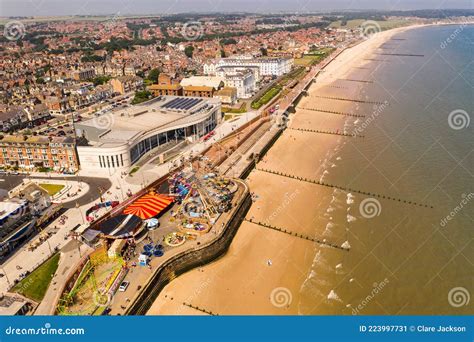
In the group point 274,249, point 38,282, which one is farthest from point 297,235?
point 38,282

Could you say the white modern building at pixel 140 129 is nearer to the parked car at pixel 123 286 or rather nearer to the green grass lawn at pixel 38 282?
the green grass lawn at pixel 38 282

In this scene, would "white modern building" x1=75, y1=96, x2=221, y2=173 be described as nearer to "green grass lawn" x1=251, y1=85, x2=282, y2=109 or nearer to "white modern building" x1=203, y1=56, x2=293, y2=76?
"green grass lawn" x1=251, y1=85, x2=282, y2=109

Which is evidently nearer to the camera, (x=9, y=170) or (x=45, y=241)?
(x=45, y=241)

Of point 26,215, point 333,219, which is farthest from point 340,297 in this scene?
point 26,215

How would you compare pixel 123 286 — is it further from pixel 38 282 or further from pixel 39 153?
pixel 39 153

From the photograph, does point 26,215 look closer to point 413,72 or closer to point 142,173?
point 142,173

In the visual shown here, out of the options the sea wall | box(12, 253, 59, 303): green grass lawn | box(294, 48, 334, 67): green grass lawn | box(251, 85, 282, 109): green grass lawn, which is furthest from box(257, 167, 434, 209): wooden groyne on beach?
box(294, 48, 334, 67): green grass lawn

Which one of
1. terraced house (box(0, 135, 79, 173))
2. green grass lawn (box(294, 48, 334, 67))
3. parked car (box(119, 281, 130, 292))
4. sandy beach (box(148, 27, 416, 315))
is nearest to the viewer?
parked car (box(119, 281, 130, 292))
